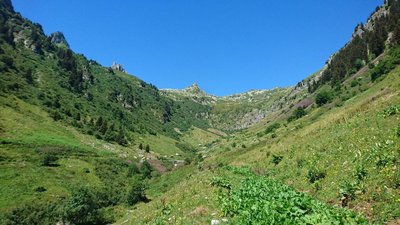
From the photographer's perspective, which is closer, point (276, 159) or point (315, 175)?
point (315, 175)

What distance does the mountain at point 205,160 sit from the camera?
690 inches

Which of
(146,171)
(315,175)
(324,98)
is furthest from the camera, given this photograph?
(146,171)

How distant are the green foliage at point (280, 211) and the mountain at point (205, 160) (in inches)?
2.9

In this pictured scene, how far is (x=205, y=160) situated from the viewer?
256ft

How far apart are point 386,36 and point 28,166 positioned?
109 meters

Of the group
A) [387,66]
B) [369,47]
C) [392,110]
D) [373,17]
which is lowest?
[392,110]

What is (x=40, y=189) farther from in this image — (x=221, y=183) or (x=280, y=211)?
(x=280, y=211)

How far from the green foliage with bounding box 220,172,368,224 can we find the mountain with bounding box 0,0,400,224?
0.07 meters

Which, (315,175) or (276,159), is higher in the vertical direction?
(276,159)

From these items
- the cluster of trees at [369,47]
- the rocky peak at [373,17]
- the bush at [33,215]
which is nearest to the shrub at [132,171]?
the bush at [33,215]

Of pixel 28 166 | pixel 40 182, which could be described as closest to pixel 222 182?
pixel 40 182

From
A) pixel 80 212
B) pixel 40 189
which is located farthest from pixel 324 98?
pixel 40 189

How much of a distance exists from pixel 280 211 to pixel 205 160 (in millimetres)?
A: 63811

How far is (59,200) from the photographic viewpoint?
61344 mm
